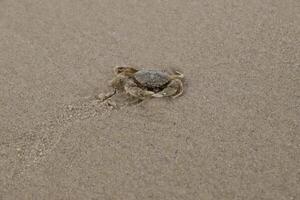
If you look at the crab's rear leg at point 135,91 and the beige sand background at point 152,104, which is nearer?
the beige sand background at point 152,104

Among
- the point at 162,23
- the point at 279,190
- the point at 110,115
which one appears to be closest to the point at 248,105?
the point at 279,190

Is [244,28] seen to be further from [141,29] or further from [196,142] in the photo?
[196,142]

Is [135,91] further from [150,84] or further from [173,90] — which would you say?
[173,90]

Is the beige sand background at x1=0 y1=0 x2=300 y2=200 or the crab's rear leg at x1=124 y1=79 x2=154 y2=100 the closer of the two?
the beige sand background at x1=0 y1=0 x2=300 y2=200
